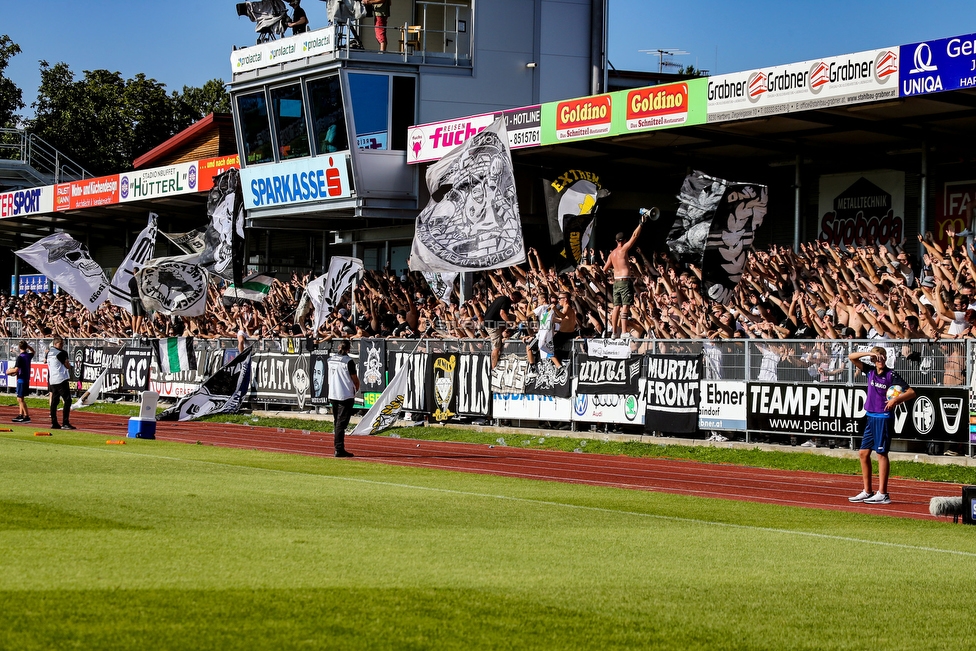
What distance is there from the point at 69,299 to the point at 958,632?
45374 millimetres

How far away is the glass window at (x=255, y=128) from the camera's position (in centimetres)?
3697

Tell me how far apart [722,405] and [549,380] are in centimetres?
440

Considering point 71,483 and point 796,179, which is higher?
point 796,179

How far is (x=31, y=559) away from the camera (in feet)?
25.7

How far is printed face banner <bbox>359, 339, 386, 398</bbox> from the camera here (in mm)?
29000

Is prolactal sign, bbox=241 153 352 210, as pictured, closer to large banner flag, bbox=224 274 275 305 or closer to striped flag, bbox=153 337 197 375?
large banner flag, bbox=224 274 275 305

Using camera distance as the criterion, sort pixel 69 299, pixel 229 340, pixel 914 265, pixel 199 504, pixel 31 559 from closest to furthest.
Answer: pixel 31 559 → pixel 199 504 → pixel 914 265 → pixel 229 340 → pixel 69 299

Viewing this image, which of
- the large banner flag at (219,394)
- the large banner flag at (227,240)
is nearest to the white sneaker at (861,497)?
the large banner flag at (219,394)

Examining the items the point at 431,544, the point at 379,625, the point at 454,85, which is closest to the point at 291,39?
the point at 454,85

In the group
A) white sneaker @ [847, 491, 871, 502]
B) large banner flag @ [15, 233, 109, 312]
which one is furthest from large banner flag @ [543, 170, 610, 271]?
white sneaker @ [847, 491, 871, 502]

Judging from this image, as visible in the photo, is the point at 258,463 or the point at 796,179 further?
the point at 796,179

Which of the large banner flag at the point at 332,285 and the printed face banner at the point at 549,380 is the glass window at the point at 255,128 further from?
the printed face banner at the point at 549,380

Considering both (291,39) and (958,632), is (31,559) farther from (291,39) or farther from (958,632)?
(291,39)

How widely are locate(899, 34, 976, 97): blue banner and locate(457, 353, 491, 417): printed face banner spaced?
33.4 feet
